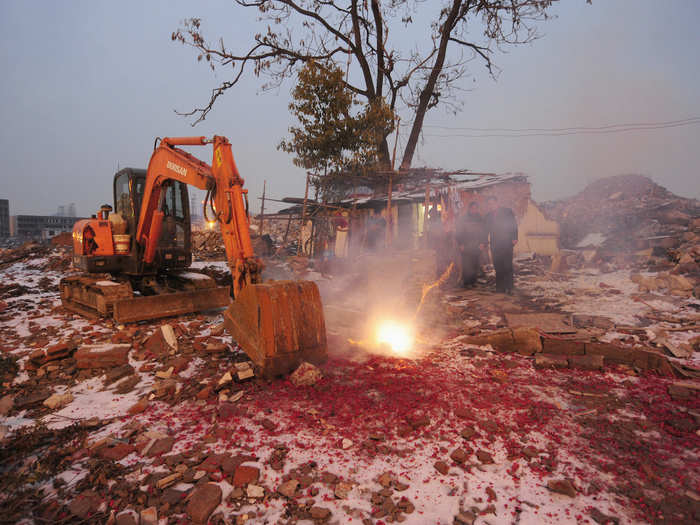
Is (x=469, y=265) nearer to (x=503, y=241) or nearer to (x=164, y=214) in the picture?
(x=503, y=241)

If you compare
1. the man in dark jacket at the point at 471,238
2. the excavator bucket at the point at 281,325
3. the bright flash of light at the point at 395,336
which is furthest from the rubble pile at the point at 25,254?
the man in dark jacket at the point at 471,238

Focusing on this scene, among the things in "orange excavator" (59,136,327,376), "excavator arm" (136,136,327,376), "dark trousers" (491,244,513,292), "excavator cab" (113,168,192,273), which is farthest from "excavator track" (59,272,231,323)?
"dark trousers" (491,244,513,292)

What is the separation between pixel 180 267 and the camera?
763 centimetres

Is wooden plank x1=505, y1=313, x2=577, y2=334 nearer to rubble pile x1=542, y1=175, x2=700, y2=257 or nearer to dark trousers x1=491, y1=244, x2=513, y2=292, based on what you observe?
dark trousers x1=491, y1=244, x2=513, y2=292

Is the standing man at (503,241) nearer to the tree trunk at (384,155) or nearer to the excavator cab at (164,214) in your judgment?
the excavator cab at (164,214)

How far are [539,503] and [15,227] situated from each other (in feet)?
198

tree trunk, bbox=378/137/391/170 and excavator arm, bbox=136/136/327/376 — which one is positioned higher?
tree trunk, bbox=378/137/391/170

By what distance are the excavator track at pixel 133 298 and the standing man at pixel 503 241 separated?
22.8 feet

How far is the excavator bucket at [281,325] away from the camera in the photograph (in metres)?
3.66

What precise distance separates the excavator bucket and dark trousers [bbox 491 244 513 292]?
687 centimetres

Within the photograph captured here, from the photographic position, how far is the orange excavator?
379 cm

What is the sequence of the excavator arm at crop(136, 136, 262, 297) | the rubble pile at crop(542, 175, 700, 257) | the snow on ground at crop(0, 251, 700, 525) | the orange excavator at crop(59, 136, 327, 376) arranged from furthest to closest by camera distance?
the rubble pile at crop(542, 175, 700, 257) → the excavator arm at crop(136, 136, 262, 297) → the orange excavator at crop(59, 136, 327, 376) → the snow on ground at crop(0, 251, 700, 525)

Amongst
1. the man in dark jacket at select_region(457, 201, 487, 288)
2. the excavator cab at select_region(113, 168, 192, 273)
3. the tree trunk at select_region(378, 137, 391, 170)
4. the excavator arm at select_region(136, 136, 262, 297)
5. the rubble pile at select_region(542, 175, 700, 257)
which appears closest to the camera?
the excavator arm at select_region(136, 136, 262, 297)

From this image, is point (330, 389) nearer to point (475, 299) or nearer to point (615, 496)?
point (615, 496)
